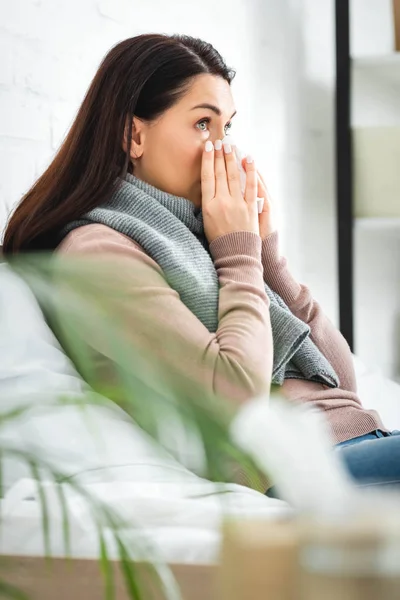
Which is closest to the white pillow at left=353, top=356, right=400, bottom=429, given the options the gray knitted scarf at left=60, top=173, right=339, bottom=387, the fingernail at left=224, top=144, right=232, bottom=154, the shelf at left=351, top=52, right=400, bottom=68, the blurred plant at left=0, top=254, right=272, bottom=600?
the gray knitted scarf at left=60, top=173, right=339, bottom=387

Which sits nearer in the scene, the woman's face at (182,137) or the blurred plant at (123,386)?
the blurred plant at (123,386)

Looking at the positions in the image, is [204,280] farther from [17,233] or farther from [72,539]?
[72,539]

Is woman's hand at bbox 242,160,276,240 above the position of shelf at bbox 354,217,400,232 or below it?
above

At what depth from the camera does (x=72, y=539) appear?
0.75 meters

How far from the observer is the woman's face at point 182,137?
1.49 m

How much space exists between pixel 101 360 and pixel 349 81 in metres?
1.74

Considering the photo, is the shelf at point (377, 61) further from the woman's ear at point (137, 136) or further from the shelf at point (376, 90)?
the woman's ear at point (137, 136)

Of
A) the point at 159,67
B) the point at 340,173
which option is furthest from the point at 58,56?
the point at 340,173

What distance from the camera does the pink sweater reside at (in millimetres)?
1220

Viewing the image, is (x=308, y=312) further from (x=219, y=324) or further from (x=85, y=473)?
(x=85, y=473)

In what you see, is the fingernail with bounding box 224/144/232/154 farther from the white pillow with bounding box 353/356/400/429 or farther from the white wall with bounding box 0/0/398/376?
the white pillow with bounding box 353/356/400/429

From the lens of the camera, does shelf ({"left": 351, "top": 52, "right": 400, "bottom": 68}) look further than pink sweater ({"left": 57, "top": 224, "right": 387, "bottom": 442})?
Yes

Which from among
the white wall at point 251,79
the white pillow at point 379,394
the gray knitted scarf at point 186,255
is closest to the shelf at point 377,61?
the white wall at point 251,79

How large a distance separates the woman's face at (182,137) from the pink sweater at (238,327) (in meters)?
0.14
